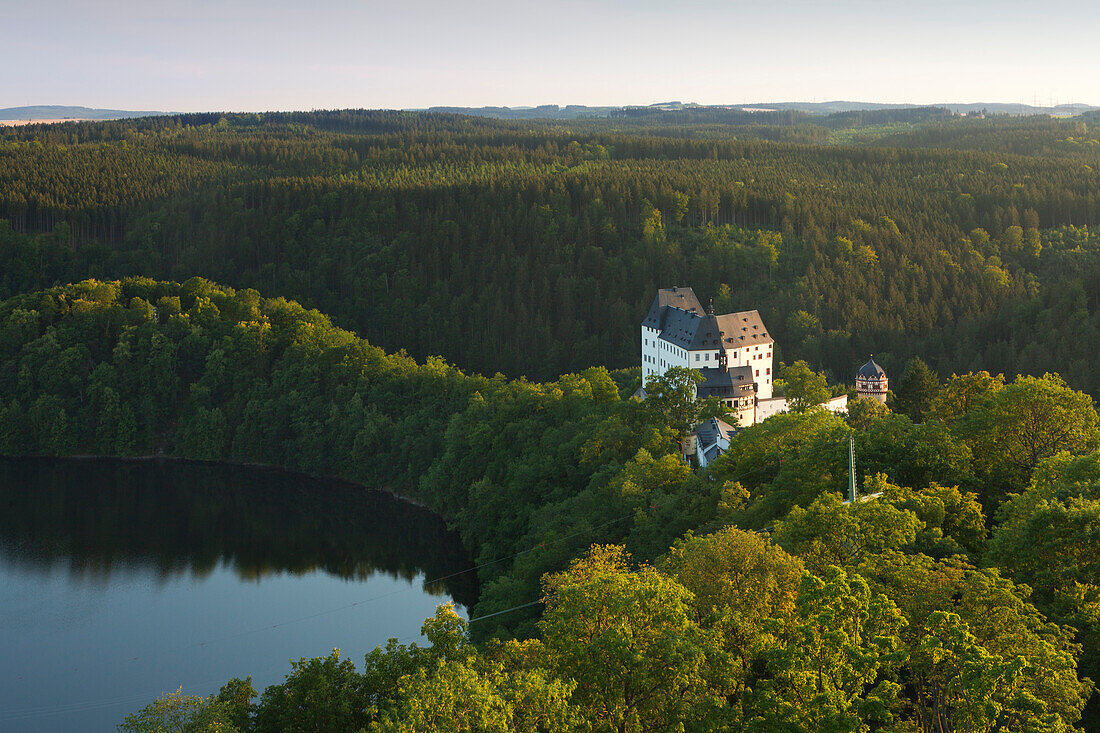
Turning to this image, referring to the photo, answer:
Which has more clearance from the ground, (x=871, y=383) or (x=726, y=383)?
(x=726, y=383)

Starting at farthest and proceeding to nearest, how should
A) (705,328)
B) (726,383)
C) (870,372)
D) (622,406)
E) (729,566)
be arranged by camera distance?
1. (870,372)
2. (705,328)
3. (726,383)
4. (622,406)
5. (729,566)

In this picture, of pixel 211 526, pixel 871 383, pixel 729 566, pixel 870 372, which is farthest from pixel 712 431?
pixel 211 526

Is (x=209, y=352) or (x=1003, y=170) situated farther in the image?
(x=1003, y=170)

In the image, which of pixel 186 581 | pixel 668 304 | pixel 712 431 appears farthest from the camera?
pixel 668 304

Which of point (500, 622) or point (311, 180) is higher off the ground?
point (311, 180)

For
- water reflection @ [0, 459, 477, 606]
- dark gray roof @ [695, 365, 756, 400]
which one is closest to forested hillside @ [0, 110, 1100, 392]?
dark gray roof @ [695, 365, 756, 400]

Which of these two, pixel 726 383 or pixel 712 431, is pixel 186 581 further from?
pixel 726 383

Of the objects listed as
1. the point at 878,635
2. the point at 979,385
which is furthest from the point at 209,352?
the point at 878,635

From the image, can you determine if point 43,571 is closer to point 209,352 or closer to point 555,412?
point 555,412
